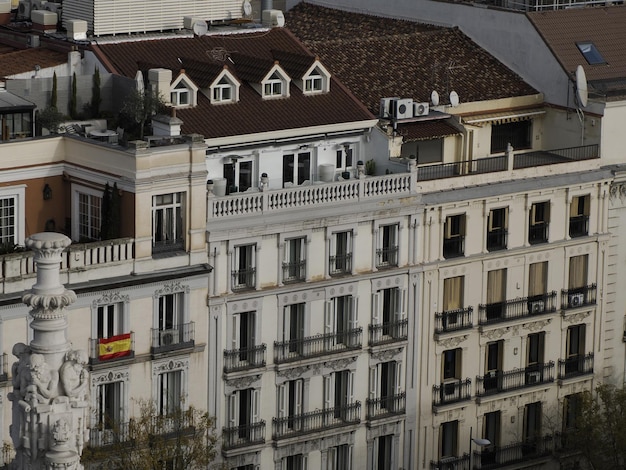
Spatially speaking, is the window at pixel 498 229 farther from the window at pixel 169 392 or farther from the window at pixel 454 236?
the window at pixel 169 392

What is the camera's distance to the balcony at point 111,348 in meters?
79.9

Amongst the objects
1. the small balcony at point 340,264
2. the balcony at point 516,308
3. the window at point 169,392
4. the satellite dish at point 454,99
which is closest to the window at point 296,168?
the small balcony at point 340,264

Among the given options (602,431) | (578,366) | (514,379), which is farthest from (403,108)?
(602,431)

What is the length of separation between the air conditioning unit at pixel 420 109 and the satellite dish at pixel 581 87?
8007 mm

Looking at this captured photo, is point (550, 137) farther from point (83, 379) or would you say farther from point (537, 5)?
point (83, 379)

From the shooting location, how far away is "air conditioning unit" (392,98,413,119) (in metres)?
92.2

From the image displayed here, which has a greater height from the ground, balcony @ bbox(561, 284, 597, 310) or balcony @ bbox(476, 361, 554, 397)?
balcony @ bbox(561, 284, 597, 310)

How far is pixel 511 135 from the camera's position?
326 ft

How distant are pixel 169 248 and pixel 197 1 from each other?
1506 centimetres

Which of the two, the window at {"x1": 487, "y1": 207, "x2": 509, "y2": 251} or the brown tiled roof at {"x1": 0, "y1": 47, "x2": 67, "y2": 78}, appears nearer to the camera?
the brown tiled roof at {"x1": 0, "y1": 47, "x2": 67, "y2": 78}

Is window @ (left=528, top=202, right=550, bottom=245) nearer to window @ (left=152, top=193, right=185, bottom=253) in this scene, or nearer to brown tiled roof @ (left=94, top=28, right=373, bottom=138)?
brown tiled roof @ (left=94, top=28, right=373, bottom=138)

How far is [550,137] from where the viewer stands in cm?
10025

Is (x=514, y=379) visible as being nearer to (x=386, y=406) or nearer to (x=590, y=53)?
(x=386, y=406)

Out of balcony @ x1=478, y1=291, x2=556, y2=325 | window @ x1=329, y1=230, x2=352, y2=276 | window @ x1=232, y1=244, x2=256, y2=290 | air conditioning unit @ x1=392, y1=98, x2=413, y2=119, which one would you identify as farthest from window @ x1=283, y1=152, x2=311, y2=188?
balcony @ x1=478, y1=291, x2=556, y2=325
